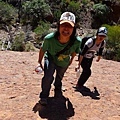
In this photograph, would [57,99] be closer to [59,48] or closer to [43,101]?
[43,101]

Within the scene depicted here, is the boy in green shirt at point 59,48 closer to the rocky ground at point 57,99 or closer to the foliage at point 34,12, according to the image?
the rocky ground at point 57,99

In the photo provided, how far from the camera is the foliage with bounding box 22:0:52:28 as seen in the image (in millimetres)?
16719

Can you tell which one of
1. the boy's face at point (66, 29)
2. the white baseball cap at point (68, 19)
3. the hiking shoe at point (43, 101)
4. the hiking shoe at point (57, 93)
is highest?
the white baseball cap at point (68, 19)

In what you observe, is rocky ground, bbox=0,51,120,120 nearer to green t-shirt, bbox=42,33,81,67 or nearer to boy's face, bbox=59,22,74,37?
green t-shirt, bbox=42,33,81,67

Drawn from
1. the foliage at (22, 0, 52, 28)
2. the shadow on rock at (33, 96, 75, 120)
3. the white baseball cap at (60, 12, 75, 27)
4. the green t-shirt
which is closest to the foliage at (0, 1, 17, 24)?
the foliage at (22, 0, 52, 28)

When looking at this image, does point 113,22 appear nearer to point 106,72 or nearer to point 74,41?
point 106,72

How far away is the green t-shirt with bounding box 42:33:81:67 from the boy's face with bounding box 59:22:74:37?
0.13 m

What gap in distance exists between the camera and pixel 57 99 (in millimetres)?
4172

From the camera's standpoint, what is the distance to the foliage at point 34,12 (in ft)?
54.9

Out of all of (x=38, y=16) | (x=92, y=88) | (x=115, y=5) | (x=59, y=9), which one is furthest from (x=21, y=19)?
(x=92, y=88)

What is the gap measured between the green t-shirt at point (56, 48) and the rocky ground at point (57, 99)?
1.86ft

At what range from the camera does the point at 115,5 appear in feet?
62.4

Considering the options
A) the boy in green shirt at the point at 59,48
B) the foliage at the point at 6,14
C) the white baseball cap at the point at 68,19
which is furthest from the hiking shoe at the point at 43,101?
the foliage at the point at 6,14

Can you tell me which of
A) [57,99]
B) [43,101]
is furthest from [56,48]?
[57,99]
